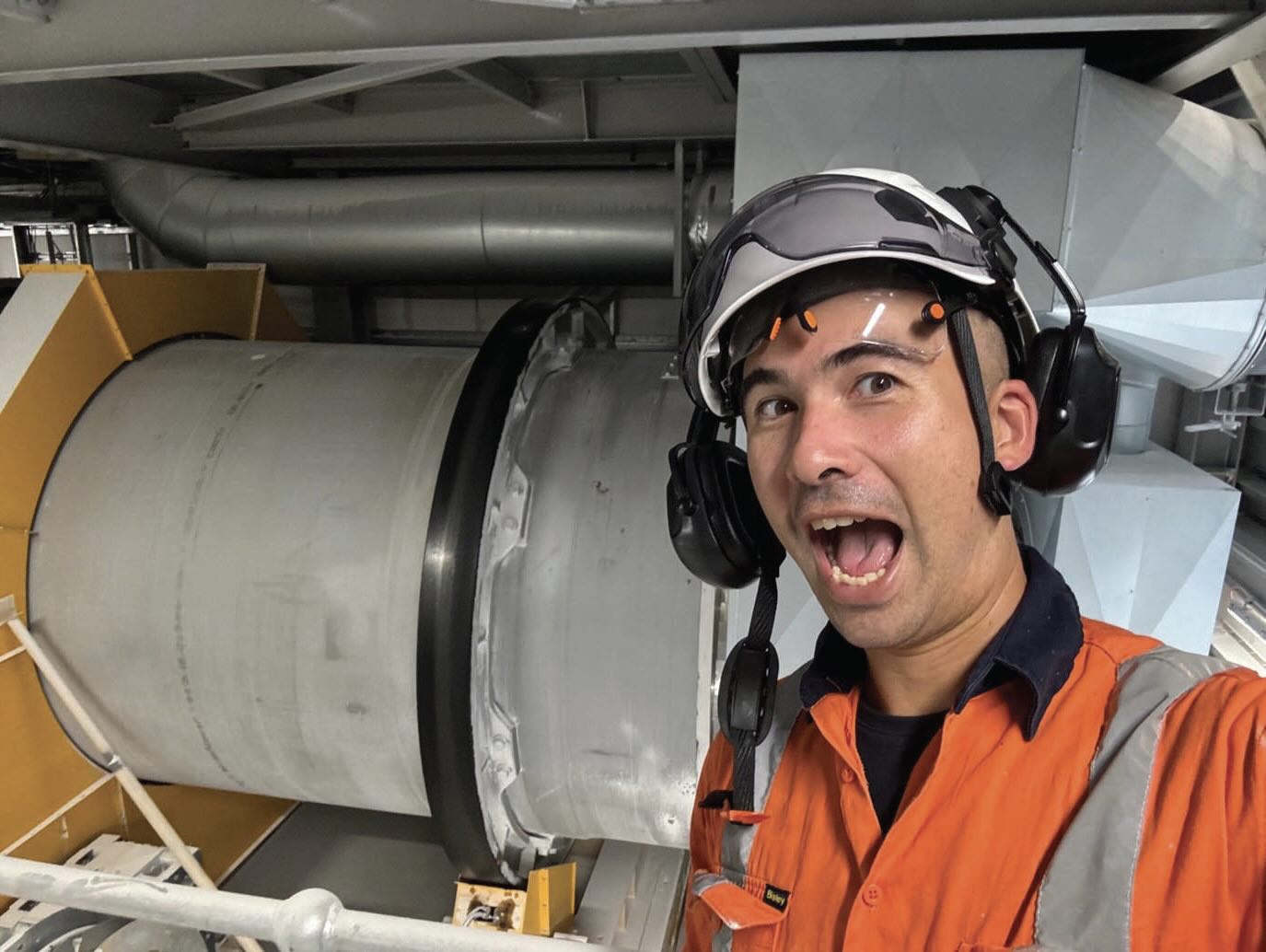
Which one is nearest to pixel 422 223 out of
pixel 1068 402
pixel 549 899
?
pixel 549 899

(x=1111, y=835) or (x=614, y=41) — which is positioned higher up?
(x=614, y=41)

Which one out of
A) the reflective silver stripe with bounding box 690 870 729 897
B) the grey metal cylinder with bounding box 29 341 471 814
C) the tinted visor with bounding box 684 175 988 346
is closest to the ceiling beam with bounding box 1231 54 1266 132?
the tinted visor with bounding box 684 175 988 346

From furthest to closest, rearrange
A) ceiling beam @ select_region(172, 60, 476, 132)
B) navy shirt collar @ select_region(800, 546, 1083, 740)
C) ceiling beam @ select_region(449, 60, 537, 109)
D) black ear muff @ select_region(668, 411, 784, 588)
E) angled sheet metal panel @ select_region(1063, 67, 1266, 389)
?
ceiling beam @ select_region(449, 60, 537, 109), ceiling beam @ select_region(172, 60, 476, 132), angled sheet metal panel @ select_region(1063, 67, 1266, 389), black ear muff @ select_region(668, 411, 784, 588), navy shirt collar @ select_region(800, 546, 1083, 740)

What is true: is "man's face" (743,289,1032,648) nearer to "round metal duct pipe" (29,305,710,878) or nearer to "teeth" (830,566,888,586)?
"teeth" (830,566,888,586)

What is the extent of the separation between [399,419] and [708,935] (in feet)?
4.12

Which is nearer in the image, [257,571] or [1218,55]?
[1218,55]

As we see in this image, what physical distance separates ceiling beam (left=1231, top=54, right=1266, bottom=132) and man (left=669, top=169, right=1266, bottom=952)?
0.88 m

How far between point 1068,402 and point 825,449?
0.86 feet

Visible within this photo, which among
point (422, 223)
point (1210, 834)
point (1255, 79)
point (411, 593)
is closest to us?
point (1210, 834)

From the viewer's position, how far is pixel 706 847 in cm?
95

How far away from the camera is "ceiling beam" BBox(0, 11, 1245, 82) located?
1177mm

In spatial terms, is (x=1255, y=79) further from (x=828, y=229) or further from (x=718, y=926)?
(x=718, y=926)

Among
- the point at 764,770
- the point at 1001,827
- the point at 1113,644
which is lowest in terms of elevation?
the point at 764,770

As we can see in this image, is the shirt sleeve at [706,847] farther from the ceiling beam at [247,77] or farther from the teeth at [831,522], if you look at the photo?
the ceiling beam at [247,77]
